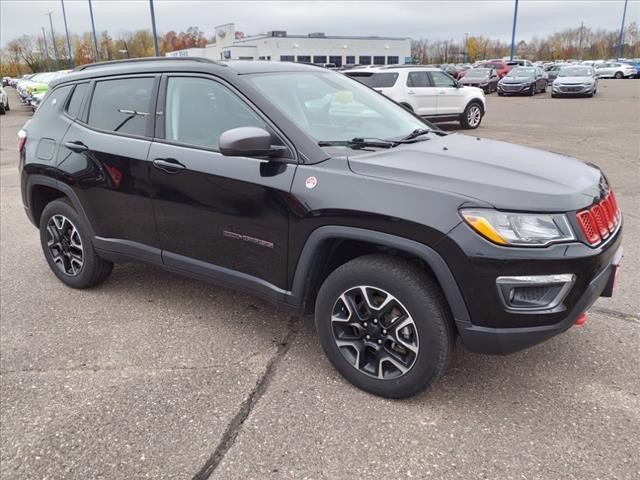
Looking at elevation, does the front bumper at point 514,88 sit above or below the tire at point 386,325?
below

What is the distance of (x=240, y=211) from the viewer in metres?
3.11

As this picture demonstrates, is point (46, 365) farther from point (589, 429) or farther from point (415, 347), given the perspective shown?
point (589, 429)

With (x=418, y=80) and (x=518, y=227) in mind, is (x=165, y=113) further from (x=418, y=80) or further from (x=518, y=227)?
(x=418, y=80)

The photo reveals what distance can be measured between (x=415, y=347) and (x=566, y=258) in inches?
32.0

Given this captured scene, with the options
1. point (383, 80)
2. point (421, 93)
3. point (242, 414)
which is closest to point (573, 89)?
point (421, 93)

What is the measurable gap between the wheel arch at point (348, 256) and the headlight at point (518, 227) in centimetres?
23

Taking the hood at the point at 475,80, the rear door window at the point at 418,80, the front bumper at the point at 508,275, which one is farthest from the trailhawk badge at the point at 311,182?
the hood at the point at 475,80

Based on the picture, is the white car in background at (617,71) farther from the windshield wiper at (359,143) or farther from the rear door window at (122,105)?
the rear door window at (122,105)

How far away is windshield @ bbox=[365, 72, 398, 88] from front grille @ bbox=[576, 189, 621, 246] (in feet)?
37.1

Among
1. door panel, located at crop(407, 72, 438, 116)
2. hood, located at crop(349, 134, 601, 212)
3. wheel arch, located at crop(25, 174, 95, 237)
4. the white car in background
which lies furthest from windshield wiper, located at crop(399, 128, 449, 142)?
the white car in background

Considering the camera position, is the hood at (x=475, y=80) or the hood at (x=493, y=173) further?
the hood at (x=475, y=80)

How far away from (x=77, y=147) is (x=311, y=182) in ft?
6.88

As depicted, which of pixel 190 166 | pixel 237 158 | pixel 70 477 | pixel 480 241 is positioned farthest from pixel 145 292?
pixel 480 241

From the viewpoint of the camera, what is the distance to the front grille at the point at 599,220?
8.27 ft
